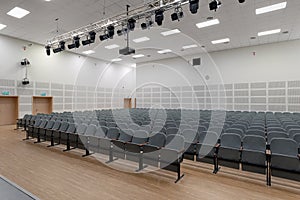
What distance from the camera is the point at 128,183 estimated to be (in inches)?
138

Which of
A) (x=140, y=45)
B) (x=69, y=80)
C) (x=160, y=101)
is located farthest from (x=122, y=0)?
(x=160, y=101)

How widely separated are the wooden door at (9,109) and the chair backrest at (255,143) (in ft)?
43.7

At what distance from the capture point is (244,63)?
535 inches

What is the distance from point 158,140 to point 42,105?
12386 mm

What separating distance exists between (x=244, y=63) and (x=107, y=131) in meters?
12.2

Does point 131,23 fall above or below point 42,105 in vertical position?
above

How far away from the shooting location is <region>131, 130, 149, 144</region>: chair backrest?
183 inches

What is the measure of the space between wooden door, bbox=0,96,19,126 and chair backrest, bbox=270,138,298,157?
13.9 m

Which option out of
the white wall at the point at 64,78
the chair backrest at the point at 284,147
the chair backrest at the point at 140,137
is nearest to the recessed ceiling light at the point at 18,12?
the white wall at the point at 64,78

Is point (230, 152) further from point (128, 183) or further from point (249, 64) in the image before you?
point (249, 64)

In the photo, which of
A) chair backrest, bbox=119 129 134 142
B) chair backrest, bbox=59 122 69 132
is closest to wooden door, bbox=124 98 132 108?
chair backrest, bbox=59 122 69 132

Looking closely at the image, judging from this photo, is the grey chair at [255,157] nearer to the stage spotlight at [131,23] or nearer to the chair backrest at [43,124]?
the stage spotlight at [131,23]

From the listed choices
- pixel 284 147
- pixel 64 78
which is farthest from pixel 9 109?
pixel 284 147

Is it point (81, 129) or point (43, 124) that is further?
point (43, 124)
